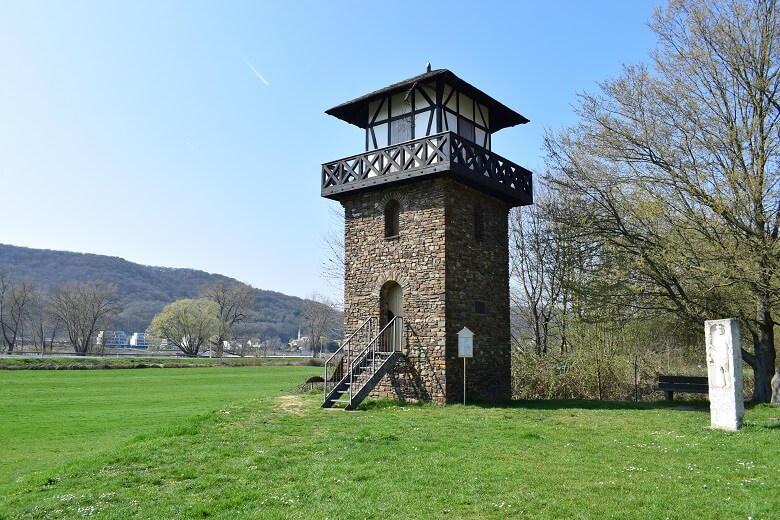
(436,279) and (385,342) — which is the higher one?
(436,279)

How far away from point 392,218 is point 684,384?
1004 centimetres

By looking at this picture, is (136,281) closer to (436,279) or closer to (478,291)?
(478,291)

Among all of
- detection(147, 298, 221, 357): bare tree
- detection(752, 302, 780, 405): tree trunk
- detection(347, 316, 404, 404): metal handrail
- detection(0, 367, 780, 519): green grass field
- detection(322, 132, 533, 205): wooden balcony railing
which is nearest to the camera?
detection(0, 367, 780, 519): green grass field

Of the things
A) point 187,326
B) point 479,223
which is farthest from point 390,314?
point 187,326

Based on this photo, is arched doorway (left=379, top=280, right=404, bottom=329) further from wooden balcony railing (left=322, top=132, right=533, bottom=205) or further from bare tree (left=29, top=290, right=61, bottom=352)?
bare tree (left=29, top=290, right=61, bottom=352)

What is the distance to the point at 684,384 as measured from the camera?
1752cm

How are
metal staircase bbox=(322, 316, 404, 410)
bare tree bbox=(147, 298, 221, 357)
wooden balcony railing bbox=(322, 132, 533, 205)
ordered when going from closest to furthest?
metal staircase bbox=(322, 316, 404, 410) → wooden balcony railing bbox=(322, 132, 533, 205) → bare tree bbox=(147, 298, 221, 357)

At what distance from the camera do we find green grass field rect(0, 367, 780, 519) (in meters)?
6.39

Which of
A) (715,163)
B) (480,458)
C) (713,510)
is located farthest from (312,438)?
(715,163)

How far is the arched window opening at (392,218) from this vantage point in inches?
725

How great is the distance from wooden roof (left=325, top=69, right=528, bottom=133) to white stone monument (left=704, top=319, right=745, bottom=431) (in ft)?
32.7

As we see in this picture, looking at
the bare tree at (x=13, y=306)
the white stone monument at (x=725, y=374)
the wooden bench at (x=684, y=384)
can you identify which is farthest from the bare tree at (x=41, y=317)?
the white stone monument at (x=725, y=374)

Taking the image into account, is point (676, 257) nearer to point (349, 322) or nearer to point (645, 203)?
point (645, 203)

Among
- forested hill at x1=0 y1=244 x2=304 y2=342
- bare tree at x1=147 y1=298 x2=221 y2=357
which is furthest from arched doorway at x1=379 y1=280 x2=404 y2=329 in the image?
forested hill at x1=0 y1=244 x2=304 y2=342
